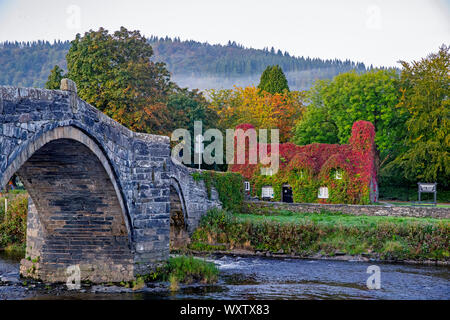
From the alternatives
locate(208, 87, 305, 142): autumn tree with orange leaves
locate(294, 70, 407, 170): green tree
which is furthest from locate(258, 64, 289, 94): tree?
locate(294, 70, 407, 170): green tree

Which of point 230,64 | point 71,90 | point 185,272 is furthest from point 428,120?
point 230,64

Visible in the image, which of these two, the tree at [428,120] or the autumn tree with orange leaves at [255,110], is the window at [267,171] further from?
the tree at [428,120]

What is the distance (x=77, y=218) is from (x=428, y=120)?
2978cm

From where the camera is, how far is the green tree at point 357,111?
122 feet

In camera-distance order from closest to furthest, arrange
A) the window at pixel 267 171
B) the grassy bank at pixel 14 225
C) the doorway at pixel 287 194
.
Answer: the grassy bank at pixel 14 225 < the window at pixel 267 171 < the doorway at pixel 287 194

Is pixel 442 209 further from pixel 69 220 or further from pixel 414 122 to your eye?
pixel 69 220

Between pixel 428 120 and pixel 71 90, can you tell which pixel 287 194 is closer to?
pixel 428 120

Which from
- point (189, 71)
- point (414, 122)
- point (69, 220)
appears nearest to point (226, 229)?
point (69, 220)

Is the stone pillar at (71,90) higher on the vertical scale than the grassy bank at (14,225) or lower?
higher

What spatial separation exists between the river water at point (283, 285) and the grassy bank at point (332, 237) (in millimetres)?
1295

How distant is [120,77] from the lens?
27562 millimetres

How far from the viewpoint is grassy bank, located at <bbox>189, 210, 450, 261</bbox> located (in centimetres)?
1992

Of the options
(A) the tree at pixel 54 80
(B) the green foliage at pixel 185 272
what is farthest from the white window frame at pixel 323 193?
(A) the tree at pixel 54 80

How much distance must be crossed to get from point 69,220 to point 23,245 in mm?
8911
